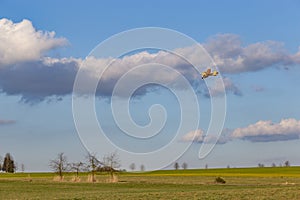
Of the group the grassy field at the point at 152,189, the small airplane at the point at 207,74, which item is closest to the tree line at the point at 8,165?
the grassy field at the point at 152,189

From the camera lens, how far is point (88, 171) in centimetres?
9094

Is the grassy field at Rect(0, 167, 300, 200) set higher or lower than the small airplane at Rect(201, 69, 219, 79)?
lower

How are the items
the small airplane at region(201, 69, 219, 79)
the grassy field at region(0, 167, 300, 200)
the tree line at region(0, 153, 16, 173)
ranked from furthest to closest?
the tree line at region(0, 153, 16, 173) → the grassy field at region(0, 167, 300, 200) → the small airplane at region(201, 69, 219, 79)

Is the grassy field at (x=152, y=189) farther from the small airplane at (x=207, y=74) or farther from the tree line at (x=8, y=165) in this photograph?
the tree line at (x=8, y=165)

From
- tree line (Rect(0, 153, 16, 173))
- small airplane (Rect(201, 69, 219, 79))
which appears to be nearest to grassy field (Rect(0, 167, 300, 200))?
small airplane (Rect(201, 69, 219, 79))

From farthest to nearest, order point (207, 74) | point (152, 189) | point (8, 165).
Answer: point (8, 165)
point (152, 189)
point (207, 74)

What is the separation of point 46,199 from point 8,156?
142m

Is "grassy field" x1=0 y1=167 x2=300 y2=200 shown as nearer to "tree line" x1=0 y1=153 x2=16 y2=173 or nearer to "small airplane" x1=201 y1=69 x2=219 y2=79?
"small airplane" x1=201 y1=69 x2=219 y2=79

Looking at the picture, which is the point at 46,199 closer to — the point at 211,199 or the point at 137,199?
the point at 137,199

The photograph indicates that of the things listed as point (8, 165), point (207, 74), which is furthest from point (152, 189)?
point (8, 165)

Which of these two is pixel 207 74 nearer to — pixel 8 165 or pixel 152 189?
pixel 152 189

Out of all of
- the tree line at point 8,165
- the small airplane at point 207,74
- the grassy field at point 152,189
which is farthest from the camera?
the tree line at point 8,165

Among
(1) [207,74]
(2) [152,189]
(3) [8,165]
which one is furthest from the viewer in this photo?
(3) [8,165]

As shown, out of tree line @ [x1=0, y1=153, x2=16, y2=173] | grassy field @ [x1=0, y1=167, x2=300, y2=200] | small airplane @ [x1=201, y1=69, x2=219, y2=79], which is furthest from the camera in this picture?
tree line @ [x1=0, y1=153, x2=16, y2=173]
